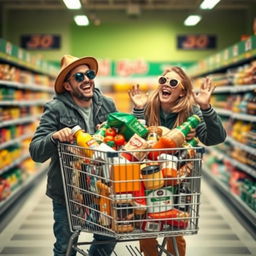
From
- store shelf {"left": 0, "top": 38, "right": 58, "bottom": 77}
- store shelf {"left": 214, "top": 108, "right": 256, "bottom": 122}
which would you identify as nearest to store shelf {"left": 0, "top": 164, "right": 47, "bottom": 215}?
store shelf {"left": 0, "top": 38, "right": 58, "bottom": 77}

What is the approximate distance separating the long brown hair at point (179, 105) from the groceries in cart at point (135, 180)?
0.53 m

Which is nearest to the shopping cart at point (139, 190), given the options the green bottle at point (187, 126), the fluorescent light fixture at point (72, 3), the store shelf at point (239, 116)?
the green bottle at point (187, 126)

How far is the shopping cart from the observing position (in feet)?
7.36

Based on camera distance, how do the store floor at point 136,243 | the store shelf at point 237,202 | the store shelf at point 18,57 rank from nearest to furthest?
the store floor at point 136,243, the store shelf at point 237,202, the store shelf at point 18,57

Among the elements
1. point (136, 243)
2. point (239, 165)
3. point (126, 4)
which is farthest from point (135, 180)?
point (126, 4)

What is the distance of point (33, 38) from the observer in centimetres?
1655

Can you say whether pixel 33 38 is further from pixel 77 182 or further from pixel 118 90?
pixel 77 182

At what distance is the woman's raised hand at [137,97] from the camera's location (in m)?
3.06

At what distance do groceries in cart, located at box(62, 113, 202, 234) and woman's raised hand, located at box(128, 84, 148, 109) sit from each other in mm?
540

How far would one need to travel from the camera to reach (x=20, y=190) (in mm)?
6855

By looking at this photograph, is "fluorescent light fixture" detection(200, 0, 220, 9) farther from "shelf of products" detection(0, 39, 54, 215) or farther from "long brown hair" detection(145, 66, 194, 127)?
"long brown hair" detection(145, 66, 194, 127)

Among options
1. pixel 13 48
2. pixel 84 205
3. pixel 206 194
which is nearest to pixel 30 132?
pixel 13 48

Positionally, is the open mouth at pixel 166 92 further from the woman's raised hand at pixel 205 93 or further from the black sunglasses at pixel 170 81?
the woman's raised hand at pixel 205 93

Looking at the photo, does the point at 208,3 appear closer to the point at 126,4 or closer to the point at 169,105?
the point at 169,105
